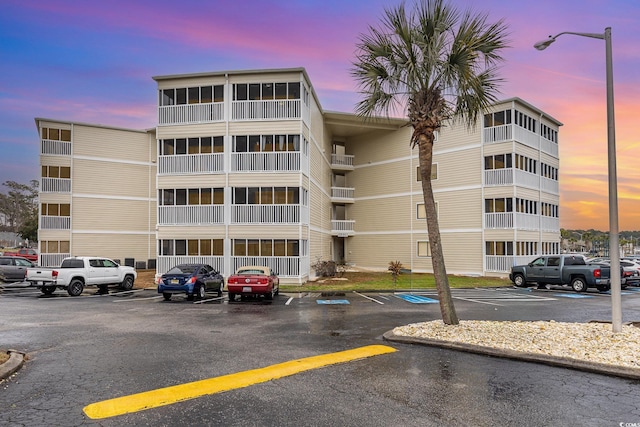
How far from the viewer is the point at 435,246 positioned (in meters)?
11.6

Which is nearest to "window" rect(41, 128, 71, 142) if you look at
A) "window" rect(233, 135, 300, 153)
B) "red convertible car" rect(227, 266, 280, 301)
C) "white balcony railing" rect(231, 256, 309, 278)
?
"window" rect(233, 135, 300, 153)

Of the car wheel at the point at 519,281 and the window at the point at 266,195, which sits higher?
the window at the point at 266,195

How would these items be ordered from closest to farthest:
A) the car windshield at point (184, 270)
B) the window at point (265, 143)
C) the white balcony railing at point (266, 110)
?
the car windshield at point (184, 270), the white balcony railing at point (266, 110), the window at point (265, 143)

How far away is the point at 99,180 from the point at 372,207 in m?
22.7

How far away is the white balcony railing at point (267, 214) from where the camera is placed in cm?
2722

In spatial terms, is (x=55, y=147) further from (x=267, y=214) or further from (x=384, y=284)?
(x=384, y=284)

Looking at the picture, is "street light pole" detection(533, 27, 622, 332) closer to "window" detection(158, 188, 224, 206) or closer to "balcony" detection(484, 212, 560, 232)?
"window" detection(158, 188, 224, 206)

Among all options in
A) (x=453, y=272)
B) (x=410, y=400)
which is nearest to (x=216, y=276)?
(x=410, y=400)

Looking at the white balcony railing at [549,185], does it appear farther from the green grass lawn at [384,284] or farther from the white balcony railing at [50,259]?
the white balcony railing at [50,259]

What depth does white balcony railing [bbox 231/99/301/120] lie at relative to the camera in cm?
2753

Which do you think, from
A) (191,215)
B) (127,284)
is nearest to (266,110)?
(191,215)

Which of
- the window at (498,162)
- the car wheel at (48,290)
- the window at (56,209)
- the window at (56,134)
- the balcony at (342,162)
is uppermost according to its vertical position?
the window at (56,134)

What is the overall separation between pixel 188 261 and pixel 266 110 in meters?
10.6

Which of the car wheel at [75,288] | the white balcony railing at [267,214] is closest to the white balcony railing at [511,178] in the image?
the white balcony railing at [267,214]
